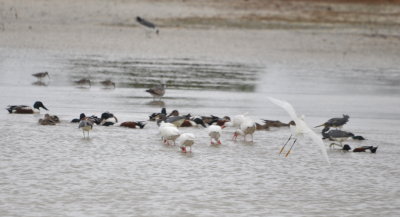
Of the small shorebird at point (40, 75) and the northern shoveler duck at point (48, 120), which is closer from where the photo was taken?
the northern shoveler duck at point (48, 120)

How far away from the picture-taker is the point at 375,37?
106 ft

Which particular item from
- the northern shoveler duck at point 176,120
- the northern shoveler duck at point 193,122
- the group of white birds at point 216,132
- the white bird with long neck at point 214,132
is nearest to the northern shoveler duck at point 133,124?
the northern shoveler duck at point 176,120

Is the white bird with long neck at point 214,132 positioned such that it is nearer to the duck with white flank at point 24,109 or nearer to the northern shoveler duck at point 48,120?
the northern shoveler duck at point 48,120

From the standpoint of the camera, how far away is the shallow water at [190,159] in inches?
341

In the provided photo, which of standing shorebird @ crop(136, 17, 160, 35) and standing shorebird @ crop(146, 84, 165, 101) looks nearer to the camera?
standing shorebird @ crop(146, 84, 165, 101)

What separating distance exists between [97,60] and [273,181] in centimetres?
1466

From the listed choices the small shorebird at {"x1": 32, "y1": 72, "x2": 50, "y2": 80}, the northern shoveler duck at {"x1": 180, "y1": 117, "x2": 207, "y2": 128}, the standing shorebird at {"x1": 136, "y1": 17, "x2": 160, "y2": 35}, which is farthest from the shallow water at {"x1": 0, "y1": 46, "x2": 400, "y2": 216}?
the standing shorebird at {"x1": 136, "y1": 17, "x2": 160, "y2": 35}

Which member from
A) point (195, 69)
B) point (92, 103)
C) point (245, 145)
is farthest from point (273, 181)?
point (195, 69)

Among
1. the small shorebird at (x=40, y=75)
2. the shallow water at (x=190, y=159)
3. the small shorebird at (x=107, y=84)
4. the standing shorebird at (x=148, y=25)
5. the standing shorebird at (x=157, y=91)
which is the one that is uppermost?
the standing shorebird at (x=148, y=25)

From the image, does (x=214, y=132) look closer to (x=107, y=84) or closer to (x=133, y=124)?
(x=133, y=124)

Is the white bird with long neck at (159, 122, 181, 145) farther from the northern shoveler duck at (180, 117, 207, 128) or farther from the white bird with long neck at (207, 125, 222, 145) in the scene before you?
the northern shoveler duck at (180, 117, 207, 128)

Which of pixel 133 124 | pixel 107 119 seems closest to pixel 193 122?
pixel 133 124

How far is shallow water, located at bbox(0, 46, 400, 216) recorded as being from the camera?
8672mm

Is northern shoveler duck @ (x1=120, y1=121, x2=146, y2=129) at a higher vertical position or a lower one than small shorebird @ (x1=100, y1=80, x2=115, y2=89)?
lower
